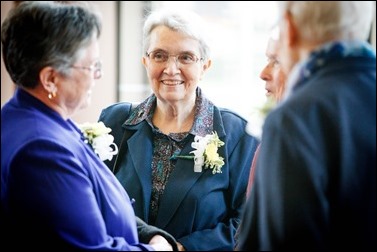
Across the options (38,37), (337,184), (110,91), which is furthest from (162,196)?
(110,91)

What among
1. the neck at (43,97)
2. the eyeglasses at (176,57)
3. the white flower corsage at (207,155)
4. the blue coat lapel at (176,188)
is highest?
the eyeglasses at (176,57)

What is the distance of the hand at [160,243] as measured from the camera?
1.86 meters

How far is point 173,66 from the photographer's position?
2479 mm

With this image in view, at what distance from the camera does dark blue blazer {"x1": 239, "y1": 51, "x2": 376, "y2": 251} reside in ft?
4.10

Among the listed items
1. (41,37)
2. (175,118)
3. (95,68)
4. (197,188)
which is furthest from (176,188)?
(41,37)

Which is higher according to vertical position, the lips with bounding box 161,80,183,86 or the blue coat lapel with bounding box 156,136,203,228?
the lips with bounding box 161,80,183,86

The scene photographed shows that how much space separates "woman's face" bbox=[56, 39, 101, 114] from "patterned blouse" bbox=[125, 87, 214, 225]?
704 mm

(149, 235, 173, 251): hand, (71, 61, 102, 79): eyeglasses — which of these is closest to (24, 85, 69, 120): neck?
(71, 61, 102, 79): eyeglasses

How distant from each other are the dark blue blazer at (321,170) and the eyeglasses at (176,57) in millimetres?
1214

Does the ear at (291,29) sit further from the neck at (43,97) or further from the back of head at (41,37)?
the neck at (43,97)

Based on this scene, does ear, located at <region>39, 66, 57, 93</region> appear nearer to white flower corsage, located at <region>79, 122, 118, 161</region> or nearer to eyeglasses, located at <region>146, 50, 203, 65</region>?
white flower corsage, located at <region>79, 122, 118, 161</region>

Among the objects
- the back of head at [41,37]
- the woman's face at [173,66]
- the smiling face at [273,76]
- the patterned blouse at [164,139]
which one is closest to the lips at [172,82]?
the woman's face at [173,66]

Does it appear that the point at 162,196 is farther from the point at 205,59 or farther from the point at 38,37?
the point at 38,37

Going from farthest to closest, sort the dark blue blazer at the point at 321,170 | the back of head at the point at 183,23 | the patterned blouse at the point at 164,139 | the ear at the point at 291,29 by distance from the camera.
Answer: the back of head at the point at 183,23 < the patterned blouse at the point at 164,139 < the ear at the point at 291,29 < the dark blue blazer at the point at 321,170
